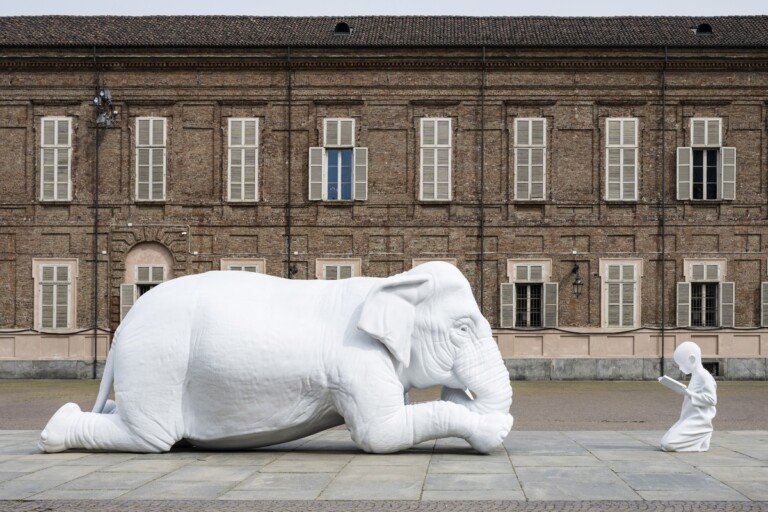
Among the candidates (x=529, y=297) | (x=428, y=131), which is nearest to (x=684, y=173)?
(x=529, y=297)

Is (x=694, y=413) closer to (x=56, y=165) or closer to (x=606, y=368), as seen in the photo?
(x=606, y=368)

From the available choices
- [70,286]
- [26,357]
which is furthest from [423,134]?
[26,357]

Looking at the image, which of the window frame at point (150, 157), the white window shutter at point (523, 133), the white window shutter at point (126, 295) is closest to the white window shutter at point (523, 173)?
the white window shutter at point (523, 133)

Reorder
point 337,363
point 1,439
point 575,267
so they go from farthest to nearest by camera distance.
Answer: point 575,267 < point 1,439 < point 337,363

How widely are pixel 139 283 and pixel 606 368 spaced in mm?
11789

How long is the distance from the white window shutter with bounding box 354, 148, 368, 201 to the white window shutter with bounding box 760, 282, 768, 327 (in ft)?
33.0

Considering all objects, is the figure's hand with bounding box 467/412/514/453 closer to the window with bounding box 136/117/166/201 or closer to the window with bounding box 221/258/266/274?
the window with bounding box 221/258/266/274

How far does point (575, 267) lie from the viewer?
26969 mm

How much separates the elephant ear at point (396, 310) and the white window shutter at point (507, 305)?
1756 centimetres

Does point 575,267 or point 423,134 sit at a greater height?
point 423,134

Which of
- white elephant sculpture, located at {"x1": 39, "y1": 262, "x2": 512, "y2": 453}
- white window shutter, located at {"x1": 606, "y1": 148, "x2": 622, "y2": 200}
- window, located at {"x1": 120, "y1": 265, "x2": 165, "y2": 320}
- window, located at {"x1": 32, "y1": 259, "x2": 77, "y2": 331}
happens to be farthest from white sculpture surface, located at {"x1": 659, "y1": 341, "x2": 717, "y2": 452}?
window, located at {"x1": 32, "y1": 259, "x2": 77, "y2": 331}

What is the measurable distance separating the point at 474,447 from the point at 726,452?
248 centimetres

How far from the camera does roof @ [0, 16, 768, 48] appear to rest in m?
27.3

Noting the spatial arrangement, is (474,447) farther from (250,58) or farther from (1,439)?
(250,58)
